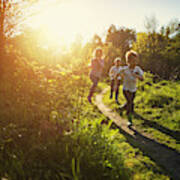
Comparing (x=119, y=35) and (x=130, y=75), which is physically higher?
(x=119, y=35)

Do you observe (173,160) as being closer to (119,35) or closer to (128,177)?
(128,177)

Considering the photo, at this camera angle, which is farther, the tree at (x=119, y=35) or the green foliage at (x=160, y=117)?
the tree at (x=119, y=35)

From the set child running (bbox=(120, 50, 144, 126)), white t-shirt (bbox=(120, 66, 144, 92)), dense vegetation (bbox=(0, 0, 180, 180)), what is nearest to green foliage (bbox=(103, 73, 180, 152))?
dense vegetation (bbox=(0, 0, 180, 180))

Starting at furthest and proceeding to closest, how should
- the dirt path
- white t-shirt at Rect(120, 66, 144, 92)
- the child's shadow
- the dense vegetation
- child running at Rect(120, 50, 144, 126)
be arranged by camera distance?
white t-shirt at Rect(120, 66, 144, 92), child running at Rect(120, 50, 144, 126), the child's shadow, the dirt path, the dense vegetation

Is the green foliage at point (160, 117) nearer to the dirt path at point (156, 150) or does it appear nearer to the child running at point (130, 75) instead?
the dirt path at point (156, 150)

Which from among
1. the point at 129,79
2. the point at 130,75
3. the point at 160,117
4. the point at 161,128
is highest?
the point at 130,75

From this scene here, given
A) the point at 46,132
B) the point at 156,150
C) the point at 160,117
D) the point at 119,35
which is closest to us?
the point at 46,132

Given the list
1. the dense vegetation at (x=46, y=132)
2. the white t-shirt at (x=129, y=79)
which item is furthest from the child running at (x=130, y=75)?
the dense vegetation at (x=46, y=132)

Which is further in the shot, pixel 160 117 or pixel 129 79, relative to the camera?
pixel 160 117

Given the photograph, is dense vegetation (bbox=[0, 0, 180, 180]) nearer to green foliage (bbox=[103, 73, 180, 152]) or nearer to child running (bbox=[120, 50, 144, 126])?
green foliage (bbox=[103, 73, 180, 152])

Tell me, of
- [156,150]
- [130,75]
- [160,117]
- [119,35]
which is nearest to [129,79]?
[130,75]

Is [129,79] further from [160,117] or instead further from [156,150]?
[156,150]

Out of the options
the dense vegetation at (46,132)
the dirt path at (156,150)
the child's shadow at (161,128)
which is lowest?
the dirt path at (156,150)

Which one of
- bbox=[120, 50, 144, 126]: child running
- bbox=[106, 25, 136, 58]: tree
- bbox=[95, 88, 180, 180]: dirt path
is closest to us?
bbox=[95, 88, 180, 180]: dirt path
